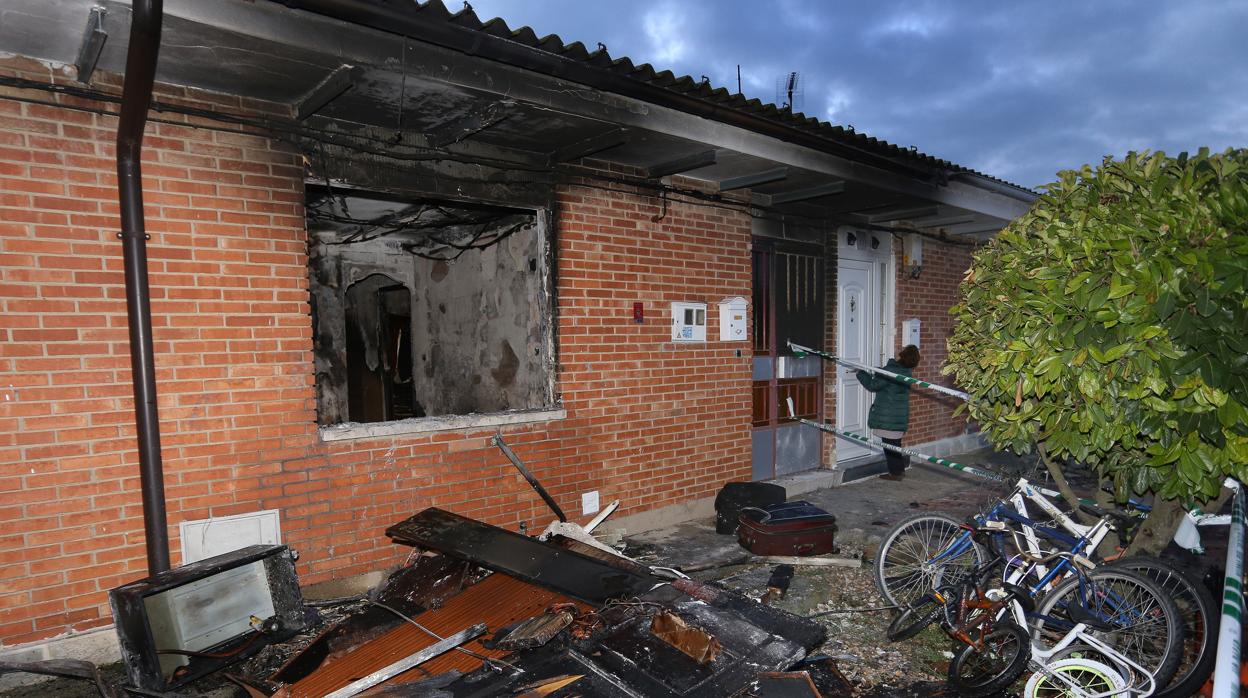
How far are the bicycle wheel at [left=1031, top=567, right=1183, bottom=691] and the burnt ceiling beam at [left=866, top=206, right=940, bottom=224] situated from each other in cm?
501

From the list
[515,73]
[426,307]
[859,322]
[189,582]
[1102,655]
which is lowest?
[1102,655]

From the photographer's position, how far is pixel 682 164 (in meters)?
5.73

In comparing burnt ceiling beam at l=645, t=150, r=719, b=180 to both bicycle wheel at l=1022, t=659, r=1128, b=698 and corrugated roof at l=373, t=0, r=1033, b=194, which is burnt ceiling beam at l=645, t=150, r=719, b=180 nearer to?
corrugated roof at l=373, t=0, r=1033, b=194

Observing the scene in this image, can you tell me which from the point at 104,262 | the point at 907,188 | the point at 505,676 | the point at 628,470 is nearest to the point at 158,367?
the point at 104,262

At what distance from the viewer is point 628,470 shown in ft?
20.5

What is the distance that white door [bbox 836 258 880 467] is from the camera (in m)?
8.51

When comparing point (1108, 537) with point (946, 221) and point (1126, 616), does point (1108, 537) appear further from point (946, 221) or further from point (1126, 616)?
point (946, 221)

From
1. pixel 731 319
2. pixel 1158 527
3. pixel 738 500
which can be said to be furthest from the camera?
pixel 731 319

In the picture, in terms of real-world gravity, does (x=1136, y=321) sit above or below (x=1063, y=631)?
above

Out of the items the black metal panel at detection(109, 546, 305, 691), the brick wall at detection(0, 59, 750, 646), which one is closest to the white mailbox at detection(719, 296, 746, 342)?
the brick wall at detection(0, 59, 750, 646)

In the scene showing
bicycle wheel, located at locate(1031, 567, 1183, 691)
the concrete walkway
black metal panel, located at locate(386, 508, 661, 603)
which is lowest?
the concrete walkway

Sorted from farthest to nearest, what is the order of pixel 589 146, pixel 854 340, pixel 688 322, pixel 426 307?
pixel 426 307
pixel 854 340
pixel 688 322
pixel 589 146

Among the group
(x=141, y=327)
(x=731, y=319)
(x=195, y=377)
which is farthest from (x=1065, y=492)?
(x=141, y=327)

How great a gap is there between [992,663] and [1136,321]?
221 centimetres
